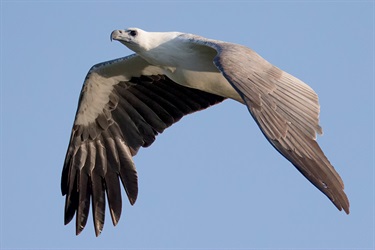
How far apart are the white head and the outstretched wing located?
0.70 meters

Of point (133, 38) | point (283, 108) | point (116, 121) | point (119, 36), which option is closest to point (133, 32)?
point (133, 38)

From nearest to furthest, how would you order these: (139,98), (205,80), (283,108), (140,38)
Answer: (283,108)
(205,80)
(140,38)
(139,98)

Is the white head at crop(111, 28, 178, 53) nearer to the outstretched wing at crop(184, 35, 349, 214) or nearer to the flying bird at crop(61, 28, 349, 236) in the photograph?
the flying bird at crop(61, 28, 349, 236)

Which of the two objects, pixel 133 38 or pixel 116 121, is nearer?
pixel 133 38

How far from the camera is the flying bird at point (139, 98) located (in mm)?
12430

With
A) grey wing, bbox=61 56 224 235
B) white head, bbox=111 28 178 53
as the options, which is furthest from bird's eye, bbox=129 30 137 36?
grey wing, bbox=61 56 224 235

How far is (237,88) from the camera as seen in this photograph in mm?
11562

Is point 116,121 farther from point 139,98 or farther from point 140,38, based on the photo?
point 140,38

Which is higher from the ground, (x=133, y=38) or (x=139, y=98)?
(x=133, y=38)

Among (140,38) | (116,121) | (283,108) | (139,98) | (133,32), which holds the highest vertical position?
(133,32)

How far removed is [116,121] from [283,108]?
4.21 m

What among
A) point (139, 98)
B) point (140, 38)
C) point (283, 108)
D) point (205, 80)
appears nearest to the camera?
point (283, 108)

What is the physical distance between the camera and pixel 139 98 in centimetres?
1534

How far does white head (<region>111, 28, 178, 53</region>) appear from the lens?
44.9ft
